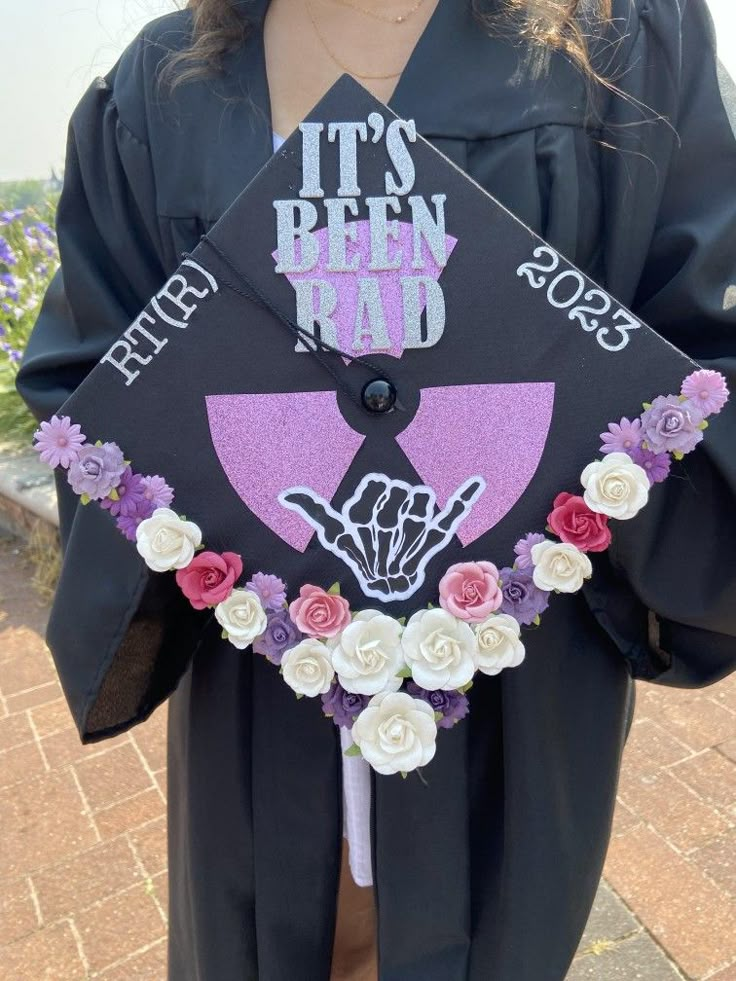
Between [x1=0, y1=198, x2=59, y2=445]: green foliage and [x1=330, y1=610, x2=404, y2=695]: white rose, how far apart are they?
12.3ft

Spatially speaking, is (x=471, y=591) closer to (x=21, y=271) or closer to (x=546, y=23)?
(x=546, y=23)

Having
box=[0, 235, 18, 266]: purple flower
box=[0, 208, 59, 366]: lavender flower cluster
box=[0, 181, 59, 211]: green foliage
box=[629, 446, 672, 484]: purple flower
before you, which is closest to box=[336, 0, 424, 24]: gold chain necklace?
box=[629, 446, 672, 484]: purple flower

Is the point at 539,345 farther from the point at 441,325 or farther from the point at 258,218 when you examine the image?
the point at 258,218

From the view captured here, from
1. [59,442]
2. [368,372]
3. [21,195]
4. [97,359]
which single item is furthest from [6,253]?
[368,372]

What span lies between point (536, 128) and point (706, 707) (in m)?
2.09

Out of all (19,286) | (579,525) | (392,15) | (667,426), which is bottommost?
(19,286)

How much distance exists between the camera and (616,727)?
1077 mm

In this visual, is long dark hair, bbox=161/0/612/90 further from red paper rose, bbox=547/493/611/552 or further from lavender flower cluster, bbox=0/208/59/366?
lavender flower cluster, bbox=0/208/59/366

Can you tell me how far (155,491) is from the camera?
2.80ft

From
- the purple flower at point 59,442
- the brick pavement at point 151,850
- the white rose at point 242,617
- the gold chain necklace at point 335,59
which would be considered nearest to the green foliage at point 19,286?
the brick pavement at point 151,850

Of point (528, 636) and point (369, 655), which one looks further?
point (528, 636)

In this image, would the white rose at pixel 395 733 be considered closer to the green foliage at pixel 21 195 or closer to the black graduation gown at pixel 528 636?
the black graduation gown at pixel 528 636

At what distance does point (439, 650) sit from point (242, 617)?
0.63ft

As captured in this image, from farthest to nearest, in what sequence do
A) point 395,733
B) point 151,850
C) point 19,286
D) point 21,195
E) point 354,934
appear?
point 21,195 → point 19,286 → point 151,850 → point 354,934 → point 395,733
